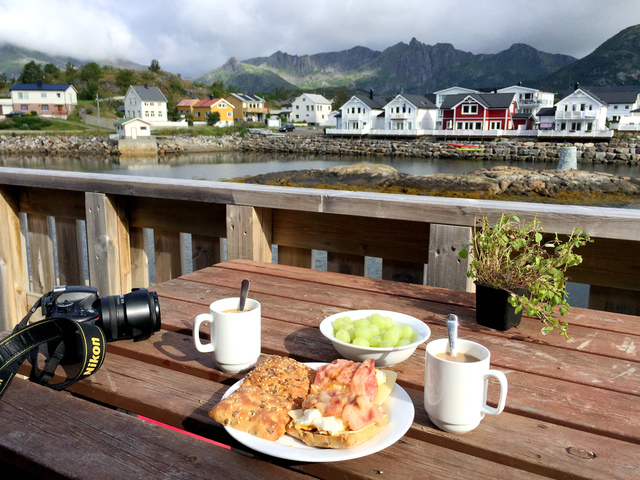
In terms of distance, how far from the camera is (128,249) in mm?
3100

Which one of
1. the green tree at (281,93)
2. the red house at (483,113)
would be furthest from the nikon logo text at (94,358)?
the green tree at (281,93)

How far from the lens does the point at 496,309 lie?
1490 mm

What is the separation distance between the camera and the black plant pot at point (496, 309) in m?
1.47

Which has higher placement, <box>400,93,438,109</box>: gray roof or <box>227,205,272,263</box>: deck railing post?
<box>400,93,438,109</box>: gray roof

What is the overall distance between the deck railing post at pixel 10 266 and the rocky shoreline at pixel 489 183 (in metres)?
16.4

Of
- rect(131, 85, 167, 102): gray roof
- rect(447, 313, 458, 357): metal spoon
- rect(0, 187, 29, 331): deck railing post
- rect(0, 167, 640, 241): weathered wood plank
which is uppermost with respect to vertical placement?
rect(131, 85, 167, 102): gray roof

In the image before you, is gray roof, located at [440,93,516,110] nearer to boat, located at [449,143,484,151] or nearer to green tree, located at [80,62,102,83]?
boat, located at [449,143,484,151]

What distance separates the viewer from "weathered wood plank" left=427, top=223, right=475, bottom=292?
84.0 inches

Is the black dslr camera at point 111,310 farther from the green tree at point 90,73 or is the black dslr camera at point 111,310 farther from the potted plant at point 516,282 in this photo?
the green tree at point 90,73

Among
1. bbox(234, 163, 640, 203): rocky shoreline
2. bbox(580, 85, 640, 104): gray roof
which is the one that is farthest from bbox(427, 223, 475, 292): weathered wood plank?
bbox(580, 85, 640, 104): gray roof

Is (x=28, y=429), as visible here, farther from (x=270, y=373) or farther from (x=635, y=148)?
(x=635, y=148)

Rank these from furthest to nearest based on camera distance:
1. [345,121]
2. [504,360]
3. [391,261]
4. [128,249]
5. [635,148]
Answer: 1. [345,121]
2. [635,148]
3. [128,249]
4. [391,261]
5. [504,360]

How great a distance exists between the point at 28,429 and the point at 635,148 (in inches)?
2030

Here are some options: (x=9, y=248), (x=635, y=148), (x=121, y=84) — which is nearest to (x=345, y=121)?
(x=635, y=148)
